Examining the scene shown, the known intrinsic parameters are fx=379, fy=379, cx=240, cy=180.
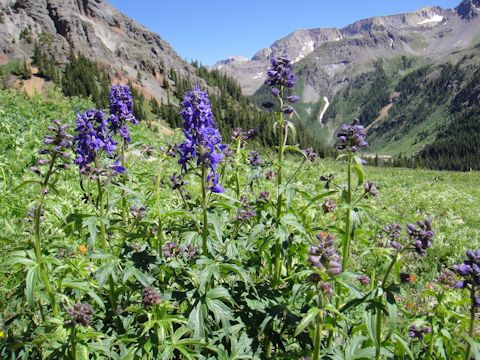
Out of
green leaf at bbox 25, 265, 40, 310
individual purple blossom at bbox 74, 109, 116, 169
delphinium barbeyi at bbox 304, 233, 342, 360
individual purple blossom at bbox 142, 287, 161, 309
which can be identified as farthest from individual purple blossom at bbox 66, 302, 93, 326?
delphinium barbeyi at bbox 304, 233, 342, 360

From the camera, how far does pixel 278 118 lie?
4.46m

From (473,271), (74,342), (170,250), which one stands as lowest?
(74,342)

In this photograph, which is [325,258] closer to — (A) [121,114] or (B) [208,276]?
(B) [208,276]

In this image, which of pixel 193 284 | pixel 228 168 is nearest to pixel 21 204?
pixel 228 168

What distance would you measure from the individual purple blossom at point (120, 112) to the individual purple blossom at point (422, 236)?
3598 mm

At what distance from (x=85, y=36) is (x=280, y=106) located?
92.0 metres

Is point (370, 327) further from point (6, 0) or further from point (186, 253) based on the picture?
point (6, 0)

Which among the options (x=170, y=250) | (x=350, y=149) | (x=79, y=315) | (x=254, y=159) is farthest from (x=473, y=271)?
(x=254, y=159)

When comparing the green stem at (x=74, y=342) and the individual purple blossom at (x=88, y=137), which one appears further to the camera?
the individual purple blossom at (x=88, y=137)

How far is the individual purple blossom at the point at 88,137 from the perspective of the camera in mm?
4027

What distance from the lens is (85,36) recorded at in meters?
83.9

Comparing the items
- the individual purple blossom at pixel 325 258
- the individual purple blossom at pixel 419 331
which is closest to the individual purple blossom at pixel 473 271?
the individual purple blossom at pixel 419 331

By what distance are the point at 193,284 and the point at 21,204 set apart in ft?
20.6

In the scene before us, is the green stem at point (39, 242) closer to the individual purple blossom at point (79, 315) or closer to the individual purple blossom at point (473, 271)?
the individual purple blossom at point (79, 315)
